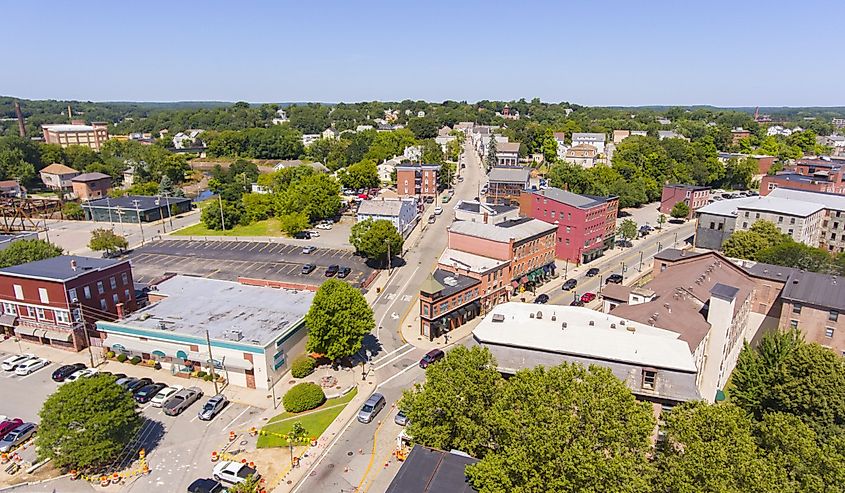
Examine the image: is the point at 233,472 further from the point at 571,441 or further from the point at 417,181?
the point at 417,181

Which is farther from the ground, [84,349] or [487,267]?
[487,267]

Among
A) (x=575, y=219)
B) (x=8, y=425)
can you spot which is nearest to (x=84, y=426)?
(x=8, y=425)

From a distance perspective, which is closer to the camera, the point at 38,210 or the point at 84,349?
the point at 84,349

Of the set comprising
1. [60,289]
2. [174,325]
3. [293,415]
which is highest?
[60,289]

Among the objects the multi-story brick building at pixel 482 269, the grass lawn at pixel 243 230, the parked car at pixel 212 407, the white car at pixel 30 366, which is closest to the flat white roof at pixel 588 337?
the multi-story brick building at pixel 482 269

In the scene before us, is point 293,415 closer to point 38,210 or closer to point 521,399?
point 521,399

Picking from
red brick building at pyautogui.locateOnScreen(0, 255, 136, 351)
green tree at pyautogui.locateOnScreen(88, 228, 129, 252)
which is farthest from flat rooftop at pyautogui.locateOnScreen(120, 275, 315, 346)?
green tree at pyautogui.locateOnScreen(88, 228, 129, 252)

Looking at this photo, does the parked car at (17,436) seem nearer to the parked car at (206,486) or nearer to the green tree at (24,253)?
the parked car at (206,486)

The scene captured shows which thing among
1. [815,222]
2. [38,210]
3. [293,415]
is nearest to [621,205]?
[815,222]
